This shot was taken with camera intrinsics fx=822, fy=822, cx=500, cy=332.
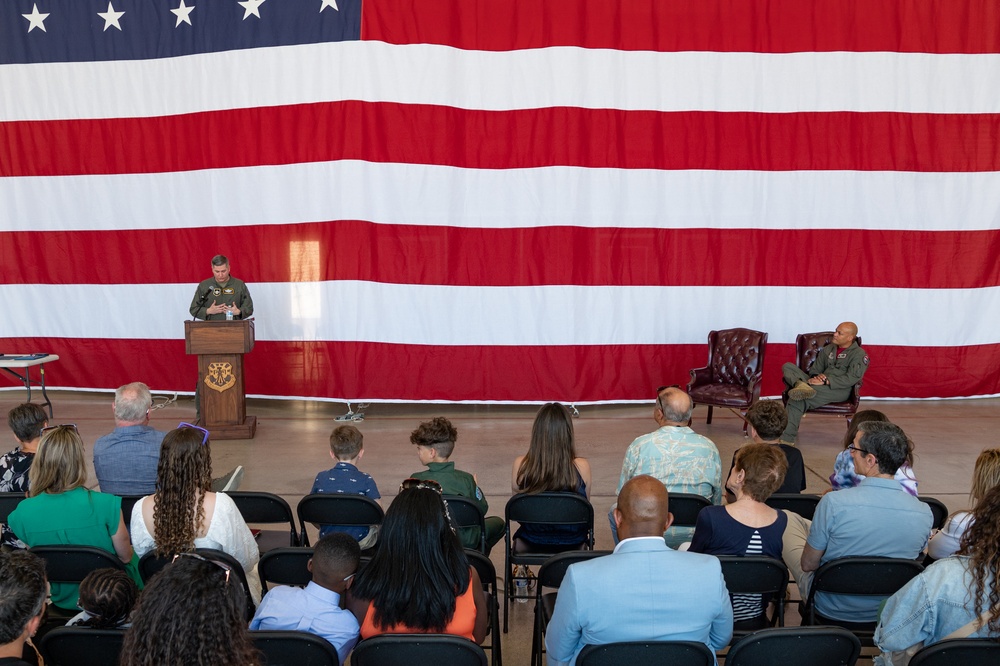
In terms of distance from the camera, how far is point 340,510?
319 centimetres

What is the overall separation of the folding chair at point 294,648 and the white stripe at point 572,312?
5.32 metres

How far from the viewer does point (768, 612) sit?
10.1ft

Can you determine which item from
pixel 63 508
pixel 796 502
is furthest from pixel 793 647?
pixel 63 508

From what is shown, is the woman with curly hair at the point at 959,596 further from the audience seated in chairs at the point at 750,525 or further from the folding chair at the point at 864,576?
the audience seated in chairs at the point at 750,525

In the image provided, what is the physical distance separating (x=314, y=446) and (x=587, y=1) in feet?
14.4

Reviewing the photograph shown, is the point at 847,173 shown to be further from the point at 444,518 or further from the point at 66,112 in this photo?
the point at 66,112

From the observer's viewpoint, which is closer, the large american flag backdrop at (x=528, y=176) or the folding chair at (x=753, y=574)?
the folding chair at (x=753, y=574)

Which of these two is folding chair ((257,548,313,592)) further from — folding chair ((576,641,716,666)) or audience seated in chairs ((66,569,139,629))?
folding chair ((576,641,716,666))

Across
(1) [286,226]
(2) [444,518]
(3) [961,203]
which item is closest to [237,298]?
(1) [286,226]

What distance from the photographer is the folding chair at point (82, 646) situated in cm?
203

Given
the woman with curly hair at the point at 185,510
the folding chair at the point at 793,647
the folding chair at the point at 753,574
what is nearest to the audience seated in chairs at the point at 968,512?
the folding chair at the point at 753,574

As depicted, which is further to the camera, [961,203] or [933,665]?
[961,203]

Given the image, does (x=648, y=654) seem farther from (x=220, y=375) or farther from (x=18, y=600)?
(x=220, y=375)

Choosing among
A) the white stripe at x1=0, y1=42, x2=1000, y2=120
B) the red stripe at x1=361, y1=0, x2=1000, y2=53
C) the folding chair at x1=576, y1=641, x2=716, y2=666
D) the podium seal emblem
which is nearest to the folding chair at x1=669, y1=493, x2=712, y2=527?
the folding chair at x1=576, y1=641, x2=716, y2=666
